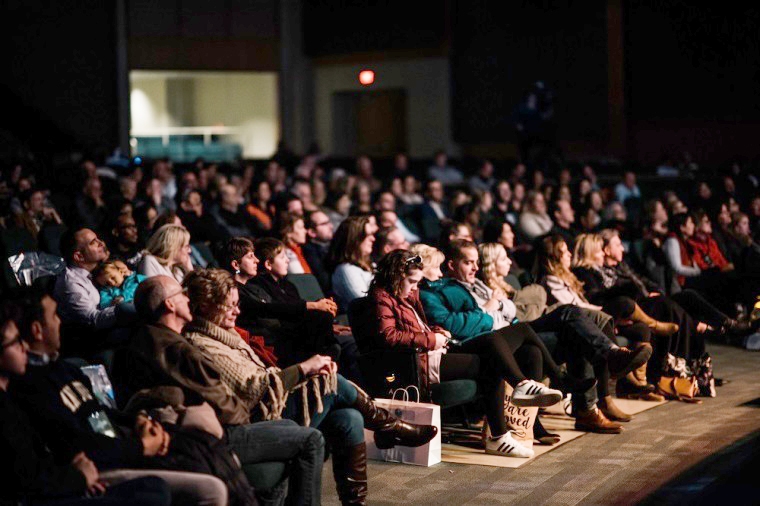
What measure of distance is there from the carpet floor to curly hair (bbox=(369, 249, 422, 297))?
85 centimetres

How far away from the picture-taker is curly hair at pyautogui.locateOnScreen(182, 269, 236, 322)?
4379 millimetres

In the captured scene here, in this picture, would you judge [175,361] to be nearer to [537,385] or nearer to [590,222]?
[537,385]

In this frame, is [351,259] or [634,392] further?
[634,392]

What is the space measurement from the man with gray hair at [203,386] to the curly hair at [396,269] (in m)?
1.49

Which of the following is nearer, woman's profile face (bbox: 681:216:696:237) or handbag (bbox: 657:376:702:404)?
handbag (bbox: 657:376:702:404)

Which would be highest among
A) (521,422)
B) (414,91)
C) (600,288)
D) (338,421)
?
(414,91)

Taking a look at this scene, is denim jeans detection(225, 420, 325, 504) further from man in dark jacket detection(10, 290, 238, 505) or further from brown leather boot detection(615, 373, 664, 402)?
brown leather boot detection(615, 373, 664, 402)

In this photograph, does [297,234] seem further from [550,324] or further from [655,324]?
[655,324]

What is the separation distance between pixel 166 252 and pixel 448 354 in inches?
62.5

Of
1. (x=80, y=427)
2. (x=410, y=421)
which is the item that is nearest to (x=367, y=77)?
(x=410, y=421)

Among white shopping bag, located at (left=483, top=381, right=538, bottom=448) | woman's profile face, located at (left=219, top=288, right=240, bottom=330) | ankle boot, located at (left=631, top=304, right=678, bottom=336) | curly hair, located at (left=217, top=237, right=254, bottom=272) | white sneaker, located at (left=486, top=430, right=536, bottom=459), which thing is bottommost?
white sneaker, located at (left=486, top=430, right=536, bottom=459)

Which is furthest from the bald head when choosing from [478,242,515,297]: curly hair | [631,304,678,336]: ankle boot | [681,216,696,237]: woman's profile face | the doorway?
the doorway

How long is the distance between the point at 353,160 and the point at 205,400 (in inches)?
593

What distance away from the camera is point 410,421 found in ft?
17.5
